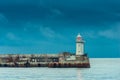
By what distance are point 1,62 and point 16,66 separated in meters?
3.99

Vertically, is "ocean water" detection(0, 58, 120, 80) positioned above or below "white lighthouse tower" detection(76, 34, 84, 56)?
below

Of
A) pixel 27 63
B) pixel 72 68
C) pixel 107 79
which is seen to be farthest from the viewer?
pixel 27 63

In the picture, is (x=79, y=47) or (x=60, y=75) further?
(x=79, y=47)

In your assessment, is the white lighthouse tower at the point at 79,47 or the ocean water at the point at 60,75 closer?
the ocean water at the point at 60,75

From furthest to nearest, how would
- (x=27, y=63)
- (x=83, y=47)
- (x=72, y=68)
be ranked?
(x=27, y=63) → (x=72, y=68) → (x=83, y=47)

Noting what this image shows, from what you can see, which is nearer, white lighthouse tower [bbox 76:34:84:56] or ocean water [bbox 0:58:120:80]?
ocean water [bbox 0:58:120:80]

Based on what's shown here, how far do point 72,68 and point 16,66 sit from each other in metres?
18.6

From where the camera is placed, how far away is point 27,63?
128125mm

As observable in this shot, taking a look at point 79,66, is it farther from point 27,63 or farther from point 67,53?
point 27,63

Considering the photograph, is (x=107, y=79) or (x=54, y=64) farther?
(x=54, y=64)

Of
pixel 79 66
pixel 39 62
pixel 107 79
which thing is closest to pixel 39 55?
pixel 39 62

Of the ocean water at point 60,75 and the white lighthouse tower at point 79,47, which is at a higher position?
the white lighthouse tower at point 79,47

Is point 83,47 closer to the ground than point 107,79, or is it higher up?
higher up

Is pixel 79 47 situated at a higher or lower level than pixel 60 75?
higher
